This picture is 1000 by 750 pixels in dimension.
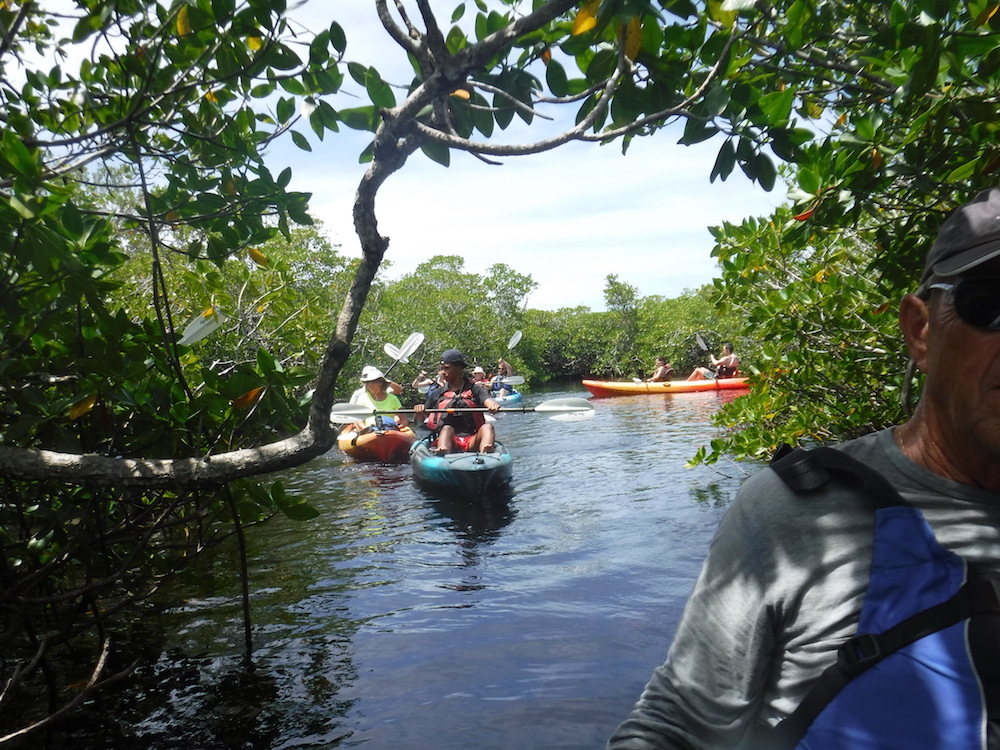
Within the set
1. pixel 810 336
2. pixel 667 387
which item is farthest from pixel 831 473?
pixel 667 387

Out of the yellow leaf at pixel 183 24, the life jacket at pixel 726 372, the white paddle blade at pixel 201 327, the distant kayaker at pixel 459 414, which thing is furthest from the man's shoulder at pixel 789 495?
the life jacket at pixel 726 372

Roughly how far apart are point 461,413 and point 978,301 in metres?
10.2

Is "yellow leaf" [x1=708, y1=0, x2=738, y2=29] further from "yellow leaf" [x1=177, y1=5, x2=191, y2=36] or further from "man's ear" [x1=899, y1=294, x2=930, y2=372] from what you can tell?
"yellow leaf" [x1=177, y1=5, x2=191, y2=36]

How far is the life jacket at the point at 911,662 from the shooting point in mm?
1176

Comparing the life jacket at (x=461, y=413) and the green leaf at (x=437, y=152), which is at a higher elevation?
the green leaf at (x=437, y=152)

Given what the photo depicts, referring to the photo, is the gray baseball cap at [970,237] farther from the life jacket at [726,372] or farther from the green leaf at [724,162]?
the life jacket at [726,372]

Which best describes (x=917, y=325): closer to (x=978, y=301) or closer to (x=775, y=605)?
(x=978, y=301)

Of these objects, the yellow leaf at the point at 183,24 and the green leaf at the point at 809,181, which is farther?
the green leaf at the point at 809,181

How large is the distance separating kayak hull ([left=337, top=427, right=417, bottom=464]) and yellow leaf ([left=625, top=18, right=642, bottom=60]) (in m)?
12.1

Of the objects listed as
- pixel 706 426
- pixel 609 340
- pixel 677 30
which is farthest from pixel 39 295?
pixel 609 340

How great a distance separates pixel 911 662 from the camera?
122 centimetres

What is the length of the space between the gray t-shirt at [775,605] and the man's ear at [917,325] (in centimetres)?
25

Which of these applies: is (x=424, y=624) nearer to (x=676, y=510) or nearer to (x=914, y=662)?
(x=676, y=510)

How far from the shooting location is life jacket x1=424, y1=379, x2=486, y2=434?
1138 cm
